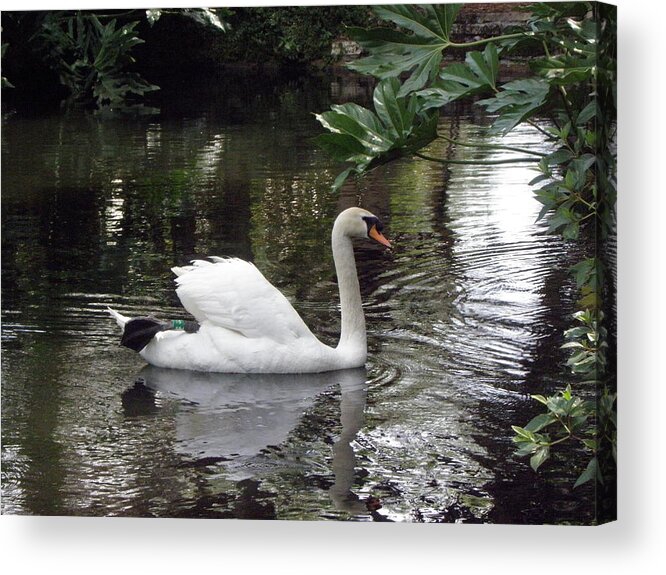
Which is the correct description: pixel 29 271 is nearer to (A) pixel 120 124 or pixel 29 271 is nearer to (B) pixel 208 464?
(A) pixel 120 124

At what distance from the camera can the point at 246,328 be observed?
18.8ft

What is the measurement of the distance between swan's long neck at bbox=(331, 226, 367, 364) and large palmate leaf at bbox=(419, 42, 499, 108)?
3.95ft

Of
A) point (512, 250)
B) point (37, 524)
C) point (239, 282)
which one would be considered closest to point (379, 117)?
point (512, 250)

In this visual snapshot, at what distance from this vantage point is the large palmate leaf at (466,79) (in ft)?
15.0

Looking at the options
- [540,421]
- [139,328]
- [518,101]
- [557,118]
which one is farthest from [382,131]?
[139,328]

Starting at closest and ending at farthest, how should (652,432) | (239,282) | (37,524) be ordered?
(652,432)
(37,524)
(239,282)

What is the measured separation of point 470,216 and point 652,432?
1012 mm

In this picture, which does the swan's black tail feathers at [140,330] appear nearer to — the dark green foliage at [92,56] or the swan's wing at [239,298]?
the swan's wing at [239,298]

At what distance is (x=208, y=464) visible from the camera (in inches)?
206

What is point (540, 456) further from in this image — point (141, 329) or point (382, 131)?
point (141, 329)

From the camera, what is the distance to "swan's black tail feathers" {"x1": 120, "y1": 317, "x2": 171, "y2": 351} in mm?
5676

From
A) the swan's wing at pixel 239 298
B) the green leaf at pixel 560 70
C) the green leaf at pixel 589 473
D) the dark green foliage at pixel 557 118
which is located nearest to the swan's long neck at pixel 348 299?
the swan's wing at pixel 239 298

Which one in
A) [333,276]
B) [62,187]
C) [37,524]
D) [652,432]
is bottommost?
[37,524]

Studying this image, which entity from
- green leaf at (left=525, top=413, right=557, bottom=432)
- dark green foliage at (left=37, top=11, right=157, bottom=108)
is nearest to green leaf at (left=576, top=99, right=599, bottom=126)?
green leaf at (left=525, top=413, right=557, bottom=432)
